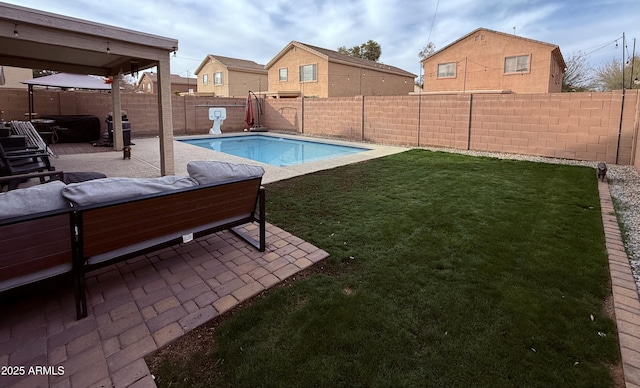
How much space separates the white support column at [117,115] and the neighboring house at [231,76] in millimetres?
17596

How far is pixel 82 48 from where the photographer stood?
5301 millimetres

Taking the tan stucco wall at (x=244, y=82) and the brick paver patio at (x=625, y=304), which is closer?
the brick paver patio at (x=625, y=304)

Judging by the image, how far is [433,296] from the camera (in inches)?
104

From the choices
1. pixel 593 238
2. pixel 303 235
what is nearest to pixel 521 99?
pixel 593 238

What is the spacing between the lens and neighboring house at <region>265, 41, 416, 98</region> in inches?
897

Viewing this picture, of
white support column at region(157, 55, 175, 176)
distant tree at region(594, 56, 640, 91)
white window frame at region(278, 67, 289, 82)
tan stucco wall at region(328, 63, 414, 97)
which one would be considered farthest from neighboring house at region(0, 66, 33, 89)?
distant tree at region(594, 56, 640, 91)

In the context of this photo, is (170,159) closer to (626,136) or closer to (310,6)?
(626,136)

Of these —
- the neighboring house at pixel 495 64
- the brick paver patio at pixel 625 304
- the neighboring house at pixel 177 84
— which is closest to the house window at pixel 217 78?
the neighboring house at pixel 177 84

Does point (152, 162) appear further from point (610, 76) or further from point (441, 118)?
point (610, 76)

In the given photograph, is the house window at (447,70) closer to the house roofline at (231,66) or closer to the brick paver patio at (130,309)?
the house roofline at (231,66)

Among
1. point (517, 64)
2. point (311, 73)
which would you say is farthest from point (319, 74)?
point (517, 64)

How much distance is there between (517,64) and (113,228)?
919 inches

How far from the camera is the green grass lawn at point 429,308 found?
1.90 meters

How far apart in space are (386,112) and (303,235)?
10.1 metres
